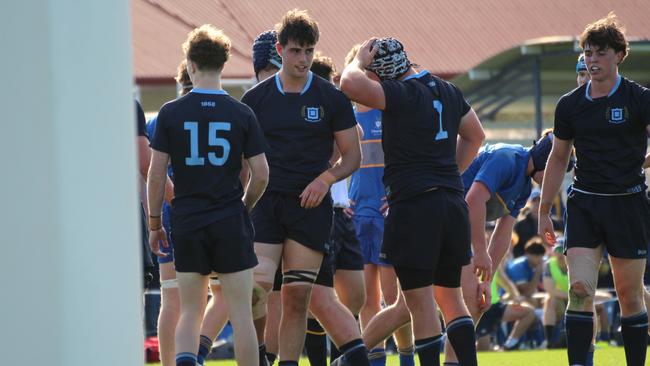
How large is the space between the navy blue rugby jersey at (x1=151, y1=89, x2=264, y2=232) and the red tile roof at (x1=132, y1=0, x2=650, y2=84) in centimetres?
1950

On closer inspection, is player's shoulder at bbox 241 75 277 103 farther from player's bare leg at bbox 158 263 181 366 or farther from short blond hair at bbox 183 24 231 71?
player's bare leg at bbox 158 263 181 366

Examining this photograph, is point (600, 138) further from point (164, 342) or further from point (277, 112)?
point (164, 342)

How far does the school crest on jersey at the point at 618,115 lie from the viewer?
6730mm

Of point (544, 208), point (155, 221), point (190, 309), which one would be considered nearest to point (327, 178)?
point (155, 221)

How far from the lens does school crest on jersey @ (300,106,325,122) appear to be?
6.18m

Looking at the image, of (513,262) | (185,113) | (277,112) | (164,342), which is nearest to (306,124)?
(277,112)

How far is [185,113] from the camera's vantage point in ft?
18.0

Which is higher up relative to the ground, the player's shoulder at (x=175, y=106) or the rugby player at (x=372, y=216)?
the player's shoulder at (x=175, y=106)

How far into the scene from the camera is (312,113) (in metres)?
6.18

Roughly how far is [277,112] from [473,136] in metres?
1.20

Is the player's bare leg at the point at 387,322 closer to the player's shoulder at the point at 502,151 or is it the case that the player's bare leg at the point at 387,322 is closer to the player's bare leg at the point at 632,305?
the player's shoulder at the point at 502,151

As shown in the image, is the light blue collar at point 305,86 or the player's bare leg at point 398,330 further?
the player's bare leg at point 398,330

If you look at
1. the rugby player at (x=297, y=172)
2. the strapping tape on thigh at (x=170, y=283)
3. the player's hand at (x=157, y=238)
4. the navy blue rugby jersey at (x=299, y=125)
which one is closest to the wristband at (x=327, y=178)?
the rugby player at (x=297, y=172)

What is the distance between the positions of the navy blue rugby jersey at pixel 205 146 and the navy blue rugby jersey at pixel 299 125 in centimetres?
67
